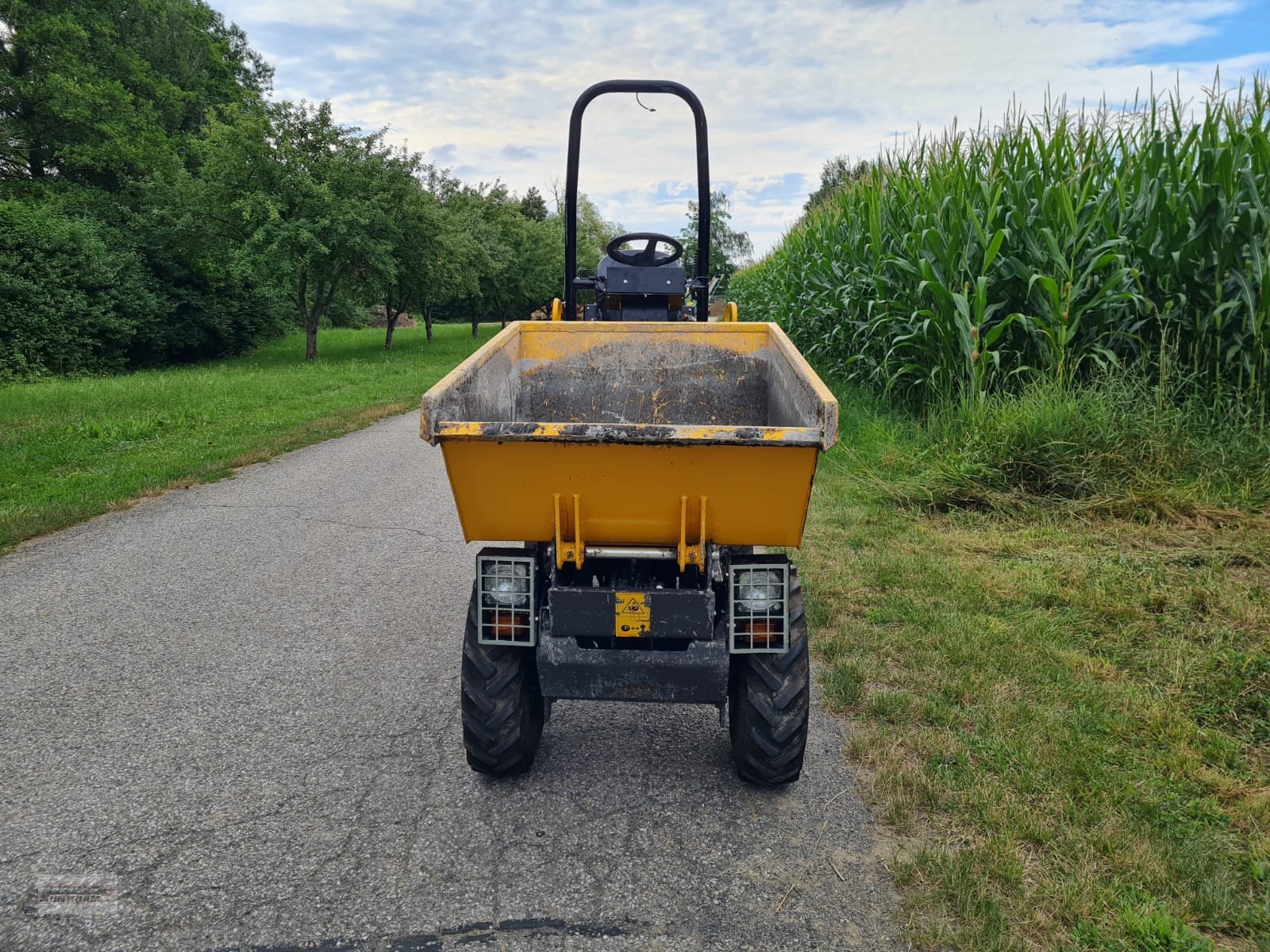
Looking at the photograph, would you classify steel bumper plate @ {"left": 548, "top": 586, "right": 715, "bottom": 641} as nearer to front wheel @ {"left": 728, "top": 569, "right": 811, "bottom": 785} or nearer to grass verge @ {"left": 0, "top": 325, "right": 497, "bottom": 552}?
front wheel @ {"left": 728, "top": 569, "right": 811, "bottom": 785}

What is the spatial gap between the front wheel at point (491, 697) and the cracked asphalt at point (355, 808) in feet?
0.58

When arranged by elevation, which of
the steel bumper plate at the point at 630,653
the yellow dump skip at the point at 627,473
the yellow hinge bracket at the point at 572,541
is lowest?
the steel bumper plate at the point at 630,653

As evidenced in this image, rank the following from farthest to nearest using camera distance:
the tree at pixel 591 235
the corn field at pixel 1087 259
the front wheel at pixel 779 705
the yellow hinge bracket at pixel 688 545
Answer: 1. the tree at pixel 591 235
2. the corn field at pixel 1087 259
3. the front wheel at pixel 779 705
4. the yellow hinge bracket at pixel 688 545

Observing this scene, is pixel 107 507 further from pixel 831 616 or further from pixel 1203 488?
pixel 1203 488

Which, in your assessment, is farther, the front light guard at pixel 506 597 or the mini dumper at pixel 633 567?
the front light guard at pixel 506 597

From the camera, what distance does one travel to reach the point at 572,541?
2.66 metres

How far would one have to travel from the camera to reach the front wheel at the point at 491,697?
2830mm

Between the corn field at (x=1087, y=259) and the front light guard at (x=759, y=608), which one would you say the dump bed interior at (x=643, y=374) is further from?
the corn field at (x=1087, y=259)

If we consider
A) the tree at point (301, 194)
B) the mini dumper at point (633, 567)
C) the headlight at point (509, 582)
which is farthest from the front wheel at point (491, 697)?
the tree at point (301, 194)

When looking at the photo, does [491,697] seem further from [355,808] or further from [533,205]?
[533,205]

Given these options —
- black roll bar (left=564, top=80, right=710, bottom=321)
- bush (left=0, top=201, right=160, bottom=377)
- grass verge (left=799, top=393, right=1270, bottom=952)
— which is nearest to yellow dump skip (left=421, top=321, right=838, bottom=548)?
grass verge (left=799, top=393, right=1270, bottom=952)

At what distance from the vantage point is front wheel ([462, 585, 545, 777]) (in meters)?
2.83

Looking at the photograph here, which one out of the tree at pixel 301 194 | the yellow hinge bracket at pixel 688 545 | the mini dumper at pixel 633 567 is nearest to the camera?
the mini dumper at pixel 633 567

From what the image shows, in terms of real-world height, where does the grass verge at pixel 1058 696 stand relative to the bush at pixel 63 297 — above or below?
below
